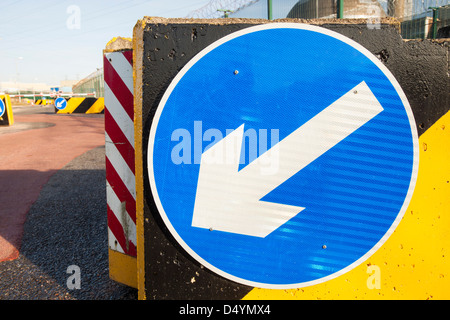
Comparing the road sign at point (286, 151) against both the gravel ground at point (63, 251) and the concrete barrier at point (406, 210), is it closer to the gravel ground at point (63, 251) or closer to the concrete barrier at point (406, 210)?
the concrete barrier at point (406, 210)

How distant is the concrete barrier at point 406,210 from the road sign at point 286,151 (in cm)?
4

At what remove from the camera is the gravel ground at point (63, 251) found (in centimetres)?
185

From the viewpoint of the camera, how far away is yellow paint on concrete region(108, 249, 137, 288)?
1710 mm

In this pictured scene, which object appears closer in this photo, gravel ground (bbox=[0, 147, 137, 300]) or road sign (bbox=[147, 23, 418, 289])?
road sign (bbox=[147, 23, 418, 289])

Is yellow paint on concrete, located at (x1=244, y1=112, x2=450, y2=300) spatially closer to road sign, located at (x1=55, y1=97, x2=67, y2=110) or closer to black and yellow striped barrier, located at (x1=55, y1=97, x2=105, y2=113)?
black and yellow striped barrier, located at (x1=55, y1=97, x2=105, y2=113)

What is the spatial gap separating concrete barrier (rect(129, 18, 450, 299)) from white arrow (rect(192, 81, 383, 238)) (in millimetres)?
111

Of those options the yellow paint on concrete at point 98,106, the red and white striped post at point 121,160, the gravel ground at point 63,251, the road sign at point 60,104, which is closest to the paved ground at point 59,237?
the gravel ground at point 63,251

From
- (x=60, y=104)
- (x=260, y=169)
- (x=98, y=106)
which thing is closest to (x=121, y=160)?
(x=260, y=169)

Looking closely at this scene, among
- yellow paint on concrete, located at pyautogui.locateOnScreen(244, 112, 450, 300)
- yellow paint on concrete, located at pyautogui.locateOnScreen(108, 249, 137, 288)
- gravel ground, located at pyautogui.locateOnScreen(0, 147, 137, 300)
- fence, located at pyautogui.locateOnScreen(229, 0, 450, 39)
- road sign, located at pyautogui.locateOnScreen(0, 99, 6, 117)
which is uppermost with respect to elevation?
fence, located at pyautogui.locateOnScreen(229, 0, 450, 39)

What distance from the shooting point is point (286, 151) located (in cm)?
119

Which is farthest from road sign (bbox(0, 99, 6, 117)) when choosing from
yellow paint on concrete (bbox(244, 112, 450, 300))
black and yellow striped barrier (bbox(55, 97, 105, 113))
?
yellow paint on concrete (bbox(244, 112, 450, 300))

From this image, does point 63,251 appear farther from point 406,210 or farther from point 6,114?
point 6,114

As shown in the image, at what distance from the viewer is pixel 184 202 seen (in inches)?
48.4

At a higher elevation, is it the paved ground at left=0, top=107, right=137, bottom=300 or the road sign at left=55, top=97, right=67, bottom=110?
the road sign at left=55, top=97, right=67, bottom=110
